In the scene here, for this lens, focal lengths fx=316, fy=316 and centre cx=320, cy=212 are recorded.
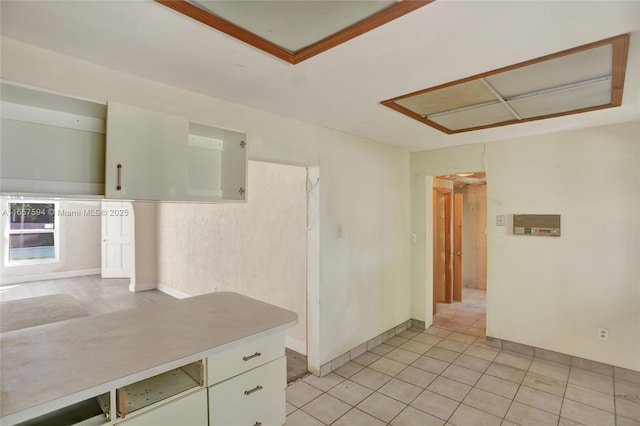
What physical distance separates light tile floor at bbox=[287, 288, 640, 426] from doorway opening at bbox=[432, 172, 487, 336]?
1043 mm

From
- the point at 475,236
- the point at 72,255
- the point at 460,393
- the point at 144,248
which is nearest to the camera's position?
the point at 460,393

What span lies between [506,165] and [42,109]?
406 cm

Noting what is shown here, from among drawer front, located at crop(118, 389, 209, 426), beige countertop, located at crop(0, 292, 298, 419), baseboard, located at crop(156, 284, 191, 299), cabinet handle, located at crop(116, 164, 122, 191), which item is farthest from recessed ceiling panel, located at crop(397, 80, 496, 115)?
baseboard, located at crop(156, 284, 191, 299)

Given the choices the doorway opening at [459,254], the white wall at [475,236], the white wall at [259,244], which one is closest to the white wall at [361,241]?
the white wall at [259,244]

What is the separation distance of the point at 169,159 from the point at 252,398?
1.43 m

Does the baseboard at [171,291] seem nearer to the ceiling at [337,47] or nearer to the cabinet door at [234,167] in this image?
the cabinet door at [234,167]

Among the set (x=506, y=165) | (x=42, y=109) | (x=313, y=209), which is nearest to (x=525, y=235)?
(x=506, y=165)

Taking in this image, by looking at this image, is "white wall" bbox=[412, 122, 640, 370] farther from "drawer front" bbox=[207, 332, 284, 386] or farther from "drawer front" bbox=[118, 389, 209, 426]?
"drawer front" bbox=[118, 389, 209, 426]

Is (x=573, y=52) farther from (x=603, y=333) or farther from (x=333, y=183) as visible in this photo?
(x=603, y=333)

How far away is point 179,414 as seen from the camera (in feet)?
4.61

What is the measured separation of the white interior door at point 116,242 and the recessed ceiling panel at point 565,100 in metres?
6.71

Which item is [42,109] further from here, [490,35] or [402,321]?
[402,321]

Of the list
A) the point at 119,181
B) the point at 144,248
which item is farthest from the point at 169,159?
the point at 144,248

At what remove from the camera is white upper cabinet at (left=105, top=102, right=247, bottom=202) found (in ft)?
5.48
